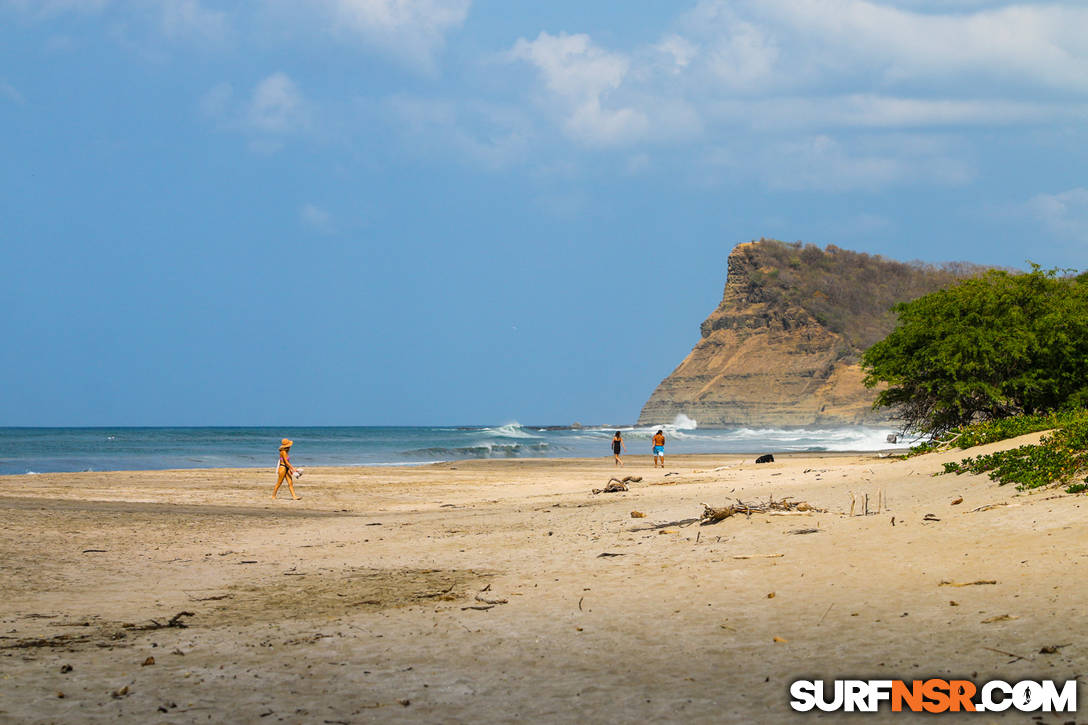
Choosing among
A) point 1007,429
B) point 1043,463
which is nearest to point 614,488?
point 1007,429

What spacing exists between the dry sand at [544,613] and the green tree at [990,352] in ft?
48.4

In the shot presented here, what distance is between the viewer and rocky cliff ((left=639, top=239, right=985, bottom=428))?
12294cm

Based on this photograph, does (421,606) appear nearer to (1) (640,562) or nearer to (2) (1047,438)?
(1) (640,562)

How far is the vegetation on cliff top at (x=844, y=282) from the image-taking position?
129 metres

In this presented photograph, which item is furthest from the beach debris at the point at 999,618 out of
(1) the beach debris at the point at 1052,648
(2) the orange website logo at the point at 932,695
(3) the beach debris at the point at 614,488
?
(3) the beach debris at the point at 614,488

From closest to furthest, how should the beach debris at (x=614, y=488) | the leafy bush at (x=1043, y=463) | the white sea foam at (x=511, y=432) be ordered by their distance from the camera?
the leafy bush at (x=1043, y=463), the beach debris at (x=614, y=488), the white sea foam at (x=511, y=432)

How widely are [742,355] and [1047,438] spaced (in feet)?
398

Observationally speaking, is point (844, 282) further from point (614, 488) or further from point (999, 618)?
point (999, 618)

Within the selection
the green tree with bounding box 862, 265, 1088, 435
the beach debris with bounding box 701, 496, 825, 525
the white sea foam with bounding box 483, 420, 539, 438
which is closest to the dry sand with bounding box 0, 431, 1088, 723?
the beach debris with bounding box 701, 496, 825, 525

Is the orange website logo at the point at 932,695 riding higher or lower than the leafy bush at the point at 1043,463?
lower

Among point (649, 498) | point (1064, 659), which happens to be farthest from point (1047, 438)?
point (1064, 659)

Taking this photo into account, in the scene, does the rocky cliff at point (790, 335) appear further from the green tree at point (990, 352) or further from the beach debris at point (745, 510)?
the beach debris at point (745, 510)

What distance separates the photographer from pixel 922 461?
17484mm

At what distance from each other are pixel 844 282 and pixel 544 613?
137 meters
